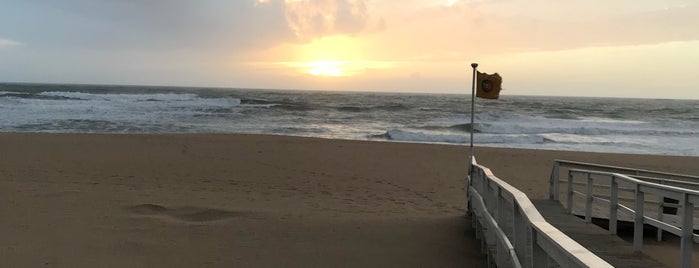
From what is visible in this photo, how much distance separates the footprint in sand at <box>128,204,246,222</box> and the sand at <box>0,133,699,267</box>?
2 centimetres

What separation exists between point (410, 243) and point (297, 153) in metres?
9.87

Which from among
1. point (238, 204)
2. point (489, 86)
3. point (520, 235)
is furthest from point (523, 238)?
point (238, 204)

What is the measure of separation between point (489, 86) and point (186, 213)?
15.5ft

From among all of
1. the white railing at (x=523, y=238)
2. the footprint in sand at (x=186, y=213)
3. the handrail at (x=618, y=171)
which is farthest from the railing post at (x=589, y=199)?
the footprint in sand at (x=186, y=213)

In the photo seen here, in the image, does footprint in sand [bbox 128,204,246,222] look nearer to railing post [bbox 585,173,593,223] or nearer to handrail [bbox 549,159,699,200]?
handrail [bbox 549,159,699,200]

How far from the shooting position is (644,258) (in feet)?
16.3

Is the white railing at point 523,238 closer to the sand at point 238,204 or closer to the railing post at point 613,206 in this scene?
the sand at point 238,204

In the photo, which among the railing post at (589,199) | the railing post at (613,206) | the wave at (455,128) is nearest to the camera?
the railing post at (613,206)

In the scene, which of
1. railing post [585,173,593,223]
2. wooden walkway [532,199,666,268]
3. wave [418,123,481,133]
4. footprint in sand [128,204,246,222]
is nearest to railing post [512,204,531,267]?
wooden walkway [532,199,666,268]

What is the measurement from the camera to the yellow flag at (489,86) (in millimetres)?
7629

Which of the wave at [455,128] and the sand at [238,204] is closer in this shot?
the sand at [238,204]

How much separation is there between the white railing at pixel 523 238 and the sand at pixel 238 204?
1.03 meters

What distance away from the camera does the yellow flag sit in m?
7.63

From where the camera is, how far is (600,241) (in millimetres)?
5438
